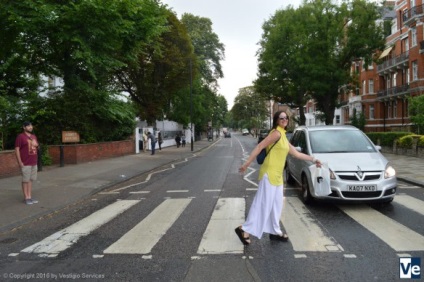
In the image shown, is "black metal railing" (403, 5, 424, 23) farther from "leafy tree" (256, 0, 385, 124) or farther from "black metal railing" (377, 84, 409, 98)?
"black metal railing" (377, 84, 409, 98)

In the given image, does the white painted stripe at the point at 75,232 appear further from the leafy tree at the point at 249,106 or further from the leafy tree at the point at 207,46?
the leafy tree at the point at 249,106

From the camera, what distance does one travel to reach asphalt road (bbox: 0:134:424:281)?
14.0ft

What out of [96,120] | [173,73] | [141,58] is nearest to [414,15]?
[173,73]

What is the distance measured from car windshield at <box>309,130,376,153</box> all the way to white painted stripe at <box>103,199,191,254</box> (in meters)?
3.29

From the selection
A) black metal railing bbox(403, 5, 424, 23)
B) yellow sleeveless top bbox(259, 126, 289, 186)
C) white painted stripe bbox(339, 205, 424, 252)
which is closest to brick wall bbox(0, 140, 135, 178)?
yellow sleeveless top bbox(259, 126, 289, 186)

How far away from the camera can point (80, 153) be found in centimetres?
1834

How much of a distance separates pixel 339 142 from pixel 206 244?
4.52 metres

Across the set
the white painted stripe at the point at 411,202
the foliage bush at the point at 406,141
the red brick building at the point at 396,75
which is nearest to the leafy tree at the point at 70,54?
the white painted stripe at the point at 411,202

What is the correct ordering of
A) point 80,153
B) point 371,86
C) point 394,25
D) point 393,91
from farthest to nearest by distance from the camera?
point 371,86
point 394,25
point 393,91
point 80,153

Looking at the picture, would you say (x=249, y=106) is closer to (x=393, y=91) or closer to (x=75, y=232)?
(x=393, y=91)

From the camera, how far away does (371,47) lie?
34.4 metres

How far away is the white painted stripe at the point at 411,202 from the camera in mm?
7457

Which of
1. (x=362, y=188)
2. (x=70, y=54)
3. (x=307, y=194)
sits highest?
(x=70, y=54)

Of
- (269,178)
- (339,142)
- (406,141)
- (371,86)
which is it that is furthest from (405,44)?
(269,178)
